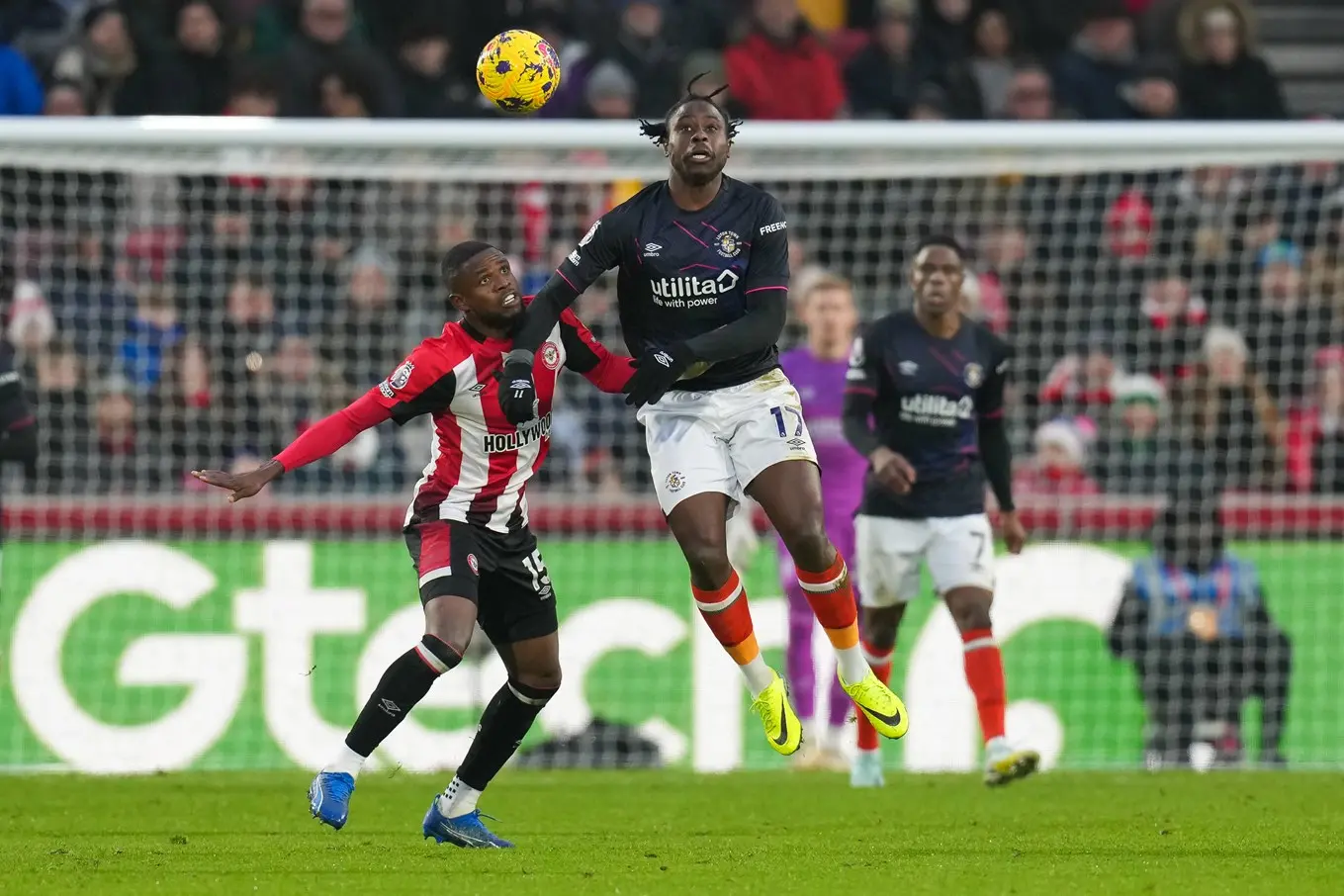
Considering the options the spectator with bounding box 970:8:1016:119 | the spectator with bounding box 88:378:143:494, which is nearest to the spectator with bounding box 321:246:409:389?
the spectator with bounding box 88:378:143:494

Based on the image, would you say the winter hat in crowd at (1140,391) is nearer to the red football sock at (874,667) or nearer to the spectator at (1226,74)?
the spectator at (1226,74)

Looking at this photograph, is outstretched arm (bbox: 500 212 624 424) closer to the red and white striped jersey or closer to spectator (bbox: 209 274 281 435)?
the red and white striped jersey

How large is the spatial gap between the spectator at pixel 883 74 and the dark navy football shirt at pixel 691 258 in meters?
8.03

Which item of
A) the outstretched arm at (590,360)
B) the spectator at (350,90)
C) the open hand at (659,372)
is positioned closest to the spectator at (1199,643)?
the outstretched arm at (590,360)

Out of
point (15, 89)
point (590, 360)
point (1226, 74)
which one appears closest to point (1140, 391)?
point (1226, 74)

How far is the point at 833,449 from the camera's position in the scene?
11.4 metres

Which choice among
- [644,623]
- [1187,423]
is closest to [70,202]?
[644,623]

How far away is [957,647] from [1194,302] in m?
3.03

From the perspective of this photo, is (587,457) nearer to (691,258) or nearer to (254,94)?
(254,94)

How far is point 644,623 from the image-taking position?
1201cm

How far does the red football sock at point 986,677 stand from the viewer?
31.6 ft

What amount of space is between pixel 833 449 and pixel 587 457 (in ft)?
7.31

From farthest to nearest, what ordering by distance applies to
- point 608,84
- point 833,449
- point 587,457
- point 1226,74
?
point 1226,74
point 608,84
point 587,457
point 833,449

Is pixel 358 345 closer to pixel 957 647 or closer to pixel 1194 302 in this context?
pixel 957 647
